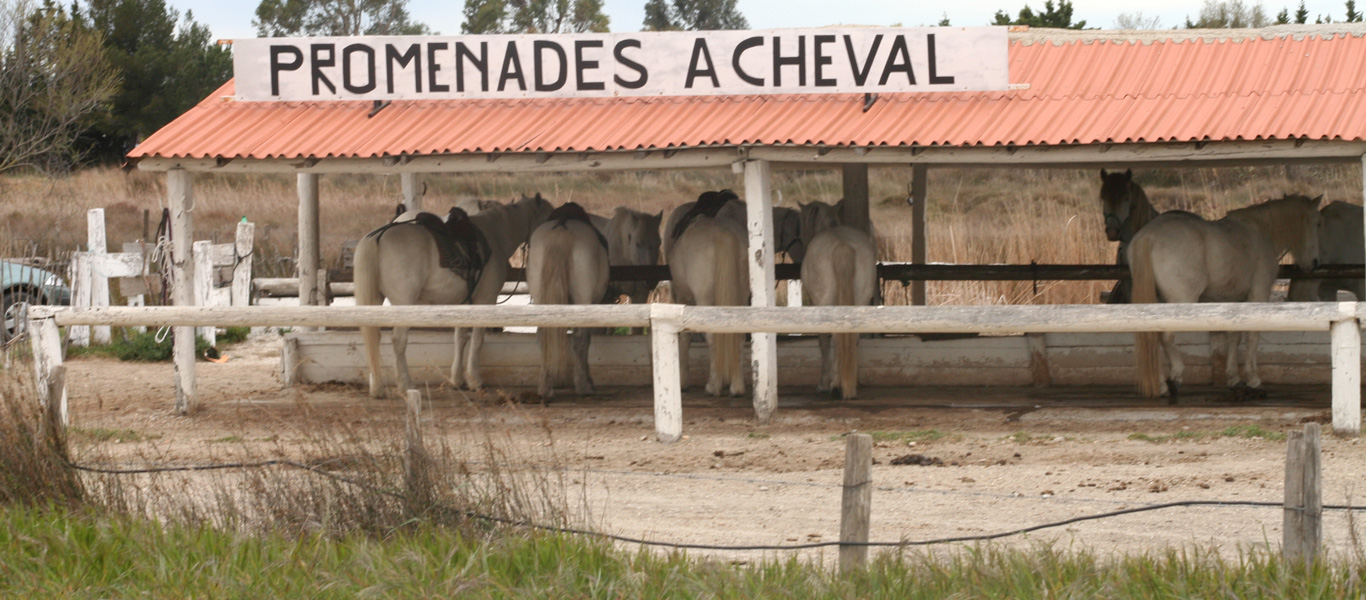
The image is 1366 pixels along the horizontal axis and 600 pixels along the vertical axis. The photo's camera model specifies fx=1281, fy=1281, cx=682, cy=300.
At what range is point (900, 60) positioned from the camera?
400 inches

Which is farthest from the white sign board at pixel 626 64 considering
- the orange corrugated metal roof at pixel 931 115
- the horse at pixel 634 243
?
the horse at pixel 634 243

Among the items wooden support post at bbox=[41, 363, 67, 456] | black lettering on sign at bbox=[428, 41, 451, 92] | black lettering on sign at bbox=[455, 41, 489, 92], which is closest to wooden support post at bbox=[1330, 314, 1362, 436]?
black lettering on sign at bbox=[455, 41, 489, 92]

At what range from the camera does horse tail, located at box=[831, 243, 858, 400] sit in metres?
10.6

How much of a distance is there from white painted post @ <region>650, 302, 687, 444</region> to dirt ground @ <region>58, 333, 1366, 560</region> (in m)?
0.16

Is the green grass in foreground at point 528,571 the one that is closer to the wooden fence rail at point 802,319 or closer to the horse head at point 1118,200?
the wooden fence rail at point 802,319

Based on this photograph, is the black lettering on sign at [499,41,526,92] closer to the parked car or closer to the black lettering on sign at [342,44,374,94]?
the black lettering on sign at [342,44,374,94]

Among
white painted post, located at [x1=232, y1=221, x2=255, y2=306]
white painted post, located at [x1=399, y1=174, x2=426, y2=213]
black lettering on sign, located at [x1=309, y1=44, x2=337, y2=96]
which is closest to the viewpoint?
black lettering on sign, located at [x1=309, y1=44, x2=337, y2=96]

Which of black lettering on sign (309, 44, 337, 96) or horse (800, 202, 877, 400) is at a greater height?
black lettering on sign (309, 44, 337, 96)

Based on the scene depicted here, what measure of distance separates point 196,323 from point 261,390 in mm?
2643

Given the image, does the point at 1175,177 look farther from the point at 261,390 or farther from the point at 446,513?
the point at 446,513

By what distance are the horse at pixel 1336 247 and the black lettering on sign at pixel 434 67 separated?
7.92m

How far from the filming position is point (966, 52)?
10.2 metres

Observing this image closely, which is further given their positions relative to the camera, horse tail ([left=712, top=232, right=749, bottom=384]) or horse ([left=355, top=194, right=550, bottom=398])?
horse ([left=355, top=194, right=550, bottom=398])

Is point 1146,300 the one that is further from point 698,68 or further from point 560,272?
point 560,272
